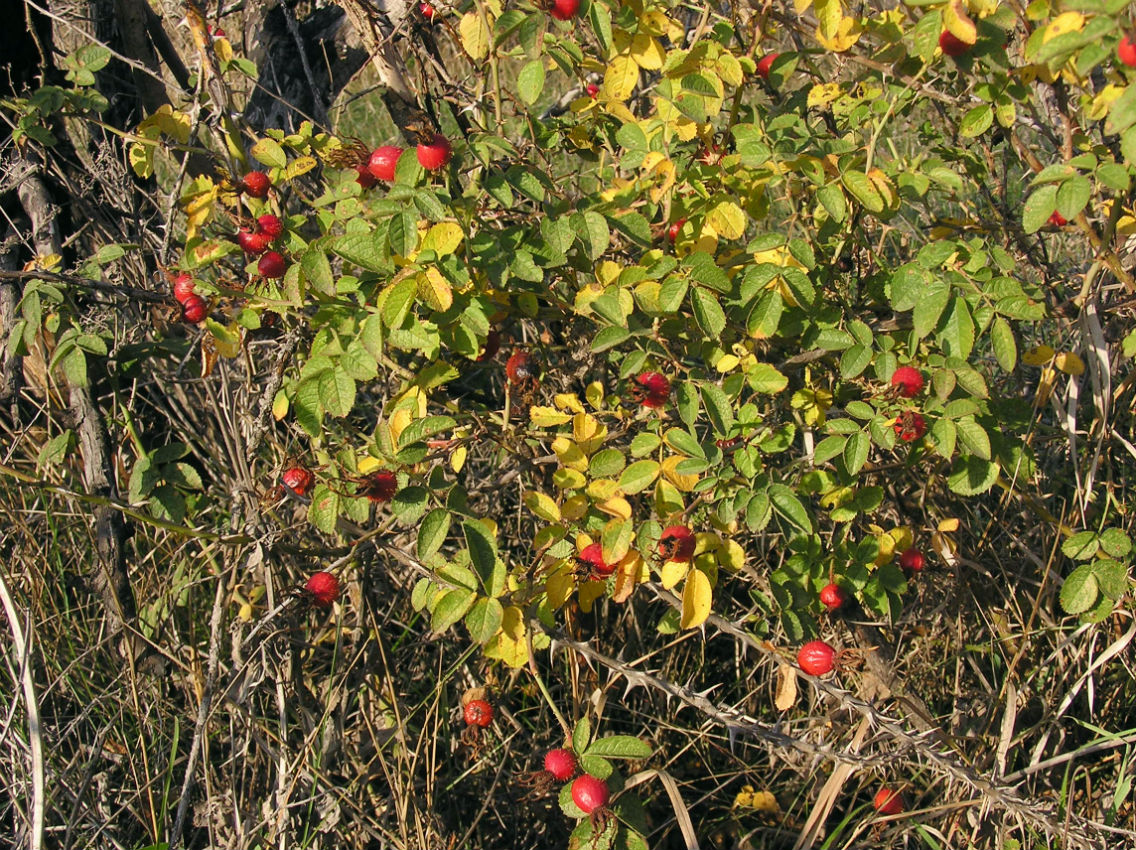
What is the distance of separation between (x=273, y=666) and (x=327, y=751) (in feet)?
0.61

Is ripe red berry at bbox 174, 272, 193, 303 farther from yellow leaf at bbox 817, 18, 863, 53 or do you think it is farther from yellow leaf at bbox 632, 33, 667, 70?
yellow leaf at bbox 817, 18, 863, 53

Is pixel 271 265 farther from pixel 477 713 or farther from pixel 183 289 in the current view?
pixel 477 713

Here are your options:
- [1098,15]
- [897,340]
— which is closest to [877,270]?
[897,340]

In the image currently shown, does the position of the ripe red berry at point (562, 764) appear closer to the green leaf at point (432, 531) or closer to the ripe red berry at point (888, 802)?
the green leaf at point (432, 531)

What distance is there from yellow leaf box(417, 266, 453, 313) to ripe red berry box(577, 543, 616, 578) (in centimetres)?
41

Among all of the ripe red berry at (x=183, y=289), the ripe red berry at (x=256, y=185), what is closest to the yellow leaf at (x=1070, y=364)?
the ripe red berry at (x=256, y=185)

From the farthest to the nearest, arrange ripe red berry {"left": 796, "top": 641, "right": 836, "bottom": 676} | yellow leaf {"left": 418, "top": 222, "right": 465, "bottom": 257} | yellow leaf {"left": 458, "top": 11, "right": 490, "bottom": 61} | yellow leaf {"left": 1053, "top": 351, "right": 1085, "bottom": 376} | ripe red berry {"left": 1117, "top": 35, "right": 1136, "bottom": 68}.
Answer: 1. yellow leaf {"left": 1053, "top": 351, "right": 1085, "bottom": 376}
2. ripe red berry {"left": 796, "top": 641, "right": 836, "bottom": 676}
3. yellow leaf {"left": 458, "top": 11, "right": 490, "bottom": 61}
4. yellow leaf {"left": 418, "top": 222, "right": 465, "bottom": 257}
5. ripe red berry {"left": 1117, "top": 35, "right": 1136, "bottom": 68}

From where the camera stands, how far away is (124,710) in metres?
1.83

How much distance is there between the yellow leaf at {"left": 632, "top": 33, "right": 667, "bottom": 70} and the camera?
1.48 metres

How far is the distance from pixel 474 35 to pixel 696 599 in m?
0.92

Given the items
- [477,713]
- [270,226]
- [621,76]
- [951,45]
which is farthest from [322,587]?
[951,45]

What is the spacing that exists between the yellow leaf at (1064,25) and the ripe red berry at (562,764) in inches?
45.3

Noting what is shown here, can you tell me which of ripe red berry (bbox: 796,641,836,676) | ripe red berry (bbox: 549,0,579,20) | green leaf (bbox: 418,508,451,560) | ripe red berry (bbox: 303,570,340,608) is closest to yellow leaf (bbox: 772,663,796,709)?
ripe red berry (bbox: 796,641,836,676)

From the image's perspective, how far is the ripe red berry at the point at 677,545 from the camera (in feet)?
4.39
